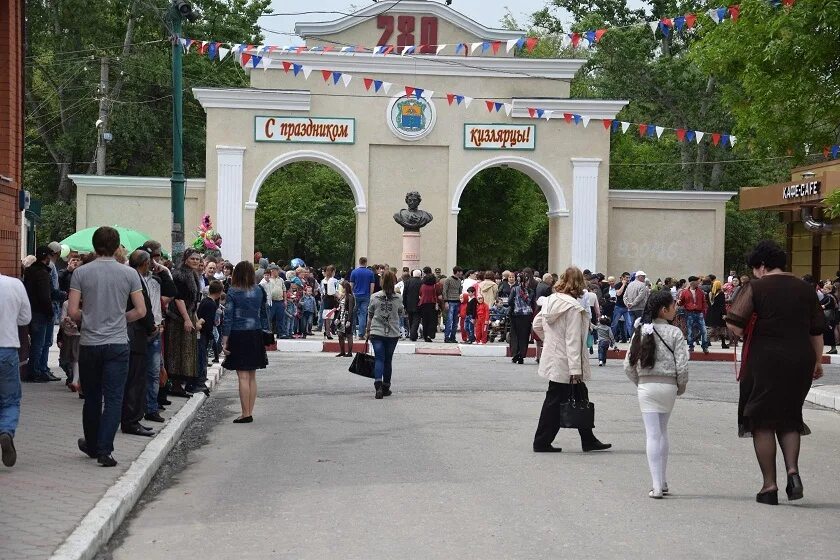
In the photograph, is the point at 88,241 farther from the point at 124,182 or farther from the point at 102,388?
the point at 102,388

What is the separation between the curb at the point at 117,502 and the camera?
6.87m

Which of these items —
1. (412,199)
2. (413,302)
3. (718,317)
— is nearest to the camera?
(413,302)

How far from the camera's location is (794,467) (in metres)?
8.91

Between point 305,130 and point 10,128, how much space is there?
769 inches

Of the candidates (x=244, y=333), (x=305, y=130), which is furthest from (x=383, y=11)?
(x=244, y=333)

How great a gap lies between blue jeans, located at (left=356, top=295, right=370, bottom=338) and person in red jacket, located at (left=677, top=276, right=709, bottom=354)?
6.57 meters

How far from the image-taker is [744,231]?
186 feet

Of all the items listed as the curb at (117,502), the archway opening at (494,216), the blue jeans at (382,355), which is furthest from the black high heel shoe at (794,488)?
the archway opening at (494,216)

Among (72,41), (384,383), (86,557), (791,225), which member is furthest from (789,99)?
(72,41)

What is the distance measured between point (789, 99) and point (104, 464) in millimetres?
13462

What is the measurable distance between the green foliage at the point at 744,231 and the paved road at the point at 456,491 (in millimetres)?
42330

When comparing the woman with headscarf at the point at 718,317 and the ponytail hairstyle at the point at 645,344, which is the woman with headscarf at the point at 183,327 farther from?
the woman with headscarf at the point at 718,317

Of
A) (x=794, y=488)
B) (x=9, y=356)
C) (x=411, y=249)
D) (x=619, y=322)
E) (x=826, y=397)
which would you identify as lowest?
(x=826, y=397)

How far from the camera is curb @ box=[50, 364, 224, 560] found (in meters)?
6.87
